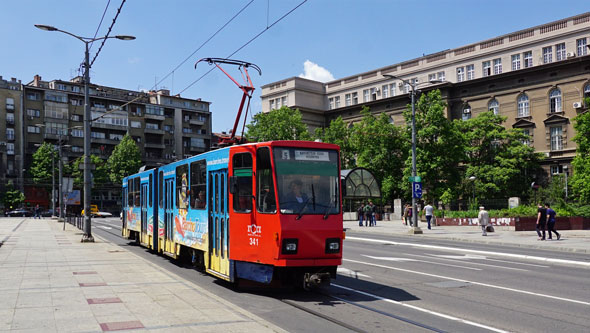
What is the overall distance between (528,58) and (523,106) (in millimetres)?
5379

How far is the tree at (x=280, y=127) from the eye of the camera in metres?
73.2

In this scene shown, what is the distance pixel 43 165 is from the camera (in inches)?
3526

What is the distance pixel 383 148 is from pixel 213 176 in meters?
51.6

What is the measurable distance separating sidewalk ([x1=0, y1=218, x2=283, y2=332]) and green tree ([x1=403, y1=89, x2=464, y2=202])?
45611 millimetres

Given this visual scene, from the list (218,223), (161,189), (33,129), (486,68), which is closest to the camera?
(218,223)

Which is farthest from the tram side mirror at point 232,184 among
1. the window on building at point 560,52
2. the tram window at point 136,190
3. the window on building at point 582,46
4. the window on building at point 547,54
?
the window on building at point 547,54

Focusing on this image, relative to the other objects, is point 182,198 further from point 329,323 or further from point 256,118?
point 256,118

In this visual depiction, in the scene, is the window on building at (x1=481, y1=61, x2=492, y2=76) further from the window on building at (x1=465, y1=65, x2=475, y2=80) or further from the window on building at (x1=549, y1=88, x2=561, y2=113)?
the window on building at (x1=549, y1=88, x2=561, y2=113)

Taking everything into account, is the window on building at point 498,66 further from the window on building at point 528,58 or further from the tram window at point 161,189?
the tram window at point 161,189

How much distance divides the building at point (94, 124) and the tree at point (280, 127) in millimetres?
11185

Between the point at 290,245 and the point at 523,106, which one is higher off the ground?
the point at 523,106

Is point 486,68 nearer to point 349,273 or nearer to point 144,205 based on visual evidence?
point 144,205

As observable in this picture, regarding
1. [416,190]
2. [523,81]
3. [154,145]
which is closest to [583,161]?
[523,81]

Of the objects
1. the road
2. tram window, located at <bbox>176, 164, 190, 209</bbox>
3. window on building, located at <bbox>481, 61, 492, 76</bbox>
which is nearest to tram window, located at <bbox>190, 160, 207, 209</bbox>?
tram window, located at <bbox>176, 164, 190, 209</bbox>
